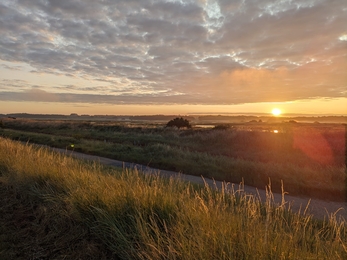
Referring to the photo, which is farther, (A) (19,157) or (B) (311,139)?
(B) (311,139)

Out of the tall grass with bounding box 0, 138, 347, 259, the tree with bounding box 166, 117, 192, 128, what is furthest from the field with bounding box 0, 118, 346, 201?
the tree with bounding box 166, 117, 192, 128

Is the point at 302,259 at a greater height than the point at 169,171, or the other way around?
the point at 302,259

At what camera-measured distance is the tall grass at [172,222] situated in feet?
10.6

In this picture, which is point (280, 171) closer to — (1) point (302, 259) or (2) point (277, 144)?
(2) point (277, 144)

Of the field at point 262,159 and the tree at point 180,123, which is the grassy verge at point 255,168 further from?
the tree at point 180,123


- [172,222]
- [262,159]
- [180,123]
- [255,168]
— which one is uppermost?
[172,222]

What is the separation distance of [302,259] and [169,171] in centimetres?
1380

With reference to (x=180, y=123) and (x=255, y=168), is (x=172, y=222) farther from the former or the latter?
(x=180, y=123)

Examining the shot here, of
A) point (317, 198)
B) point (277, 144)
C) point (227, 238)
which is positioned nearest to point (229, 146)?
point (277, 144)

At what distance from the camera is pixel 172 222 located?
174 inches

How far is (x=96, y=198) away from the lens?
214 inches

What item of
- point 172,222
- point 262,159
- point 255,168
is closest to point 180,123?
point 262,159

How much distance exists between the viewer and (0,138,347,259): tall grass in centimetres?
324

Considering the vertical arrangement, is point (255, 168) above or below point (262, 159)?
above
